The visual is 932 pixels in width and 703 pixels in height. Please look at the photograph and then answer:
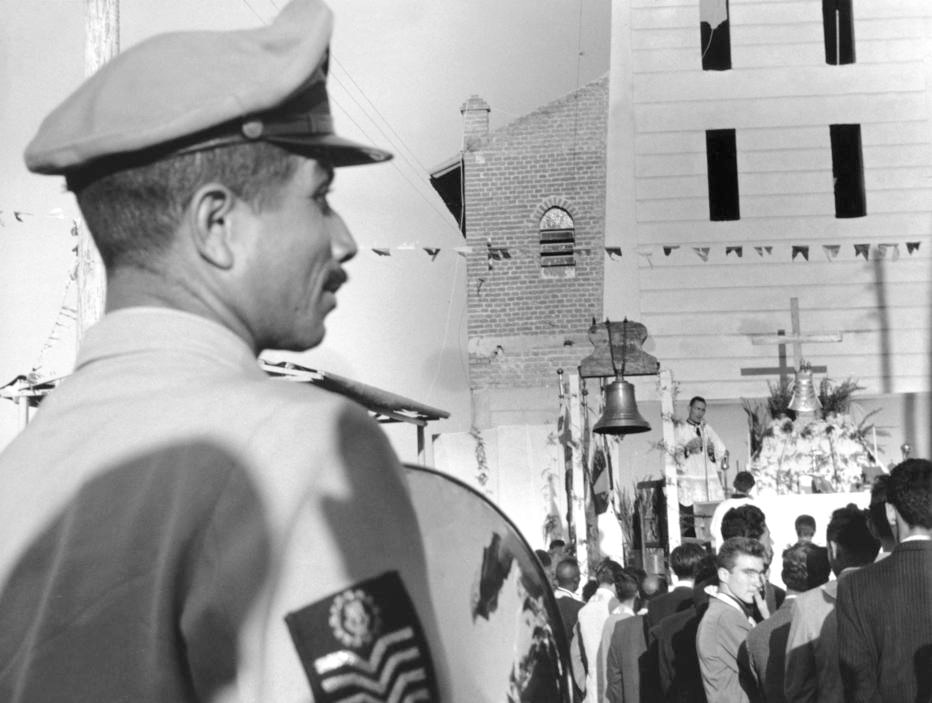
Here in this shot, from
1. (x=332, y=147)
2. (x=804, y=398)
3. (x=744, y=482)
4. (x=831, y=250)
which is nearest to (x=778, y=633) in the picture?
(x=332, y=147)

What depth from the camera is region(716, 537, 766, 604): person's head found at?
6.52m

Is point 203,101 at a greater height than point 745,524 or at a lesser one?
greater

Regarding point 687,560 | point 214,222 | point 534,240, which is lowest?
point 687,560

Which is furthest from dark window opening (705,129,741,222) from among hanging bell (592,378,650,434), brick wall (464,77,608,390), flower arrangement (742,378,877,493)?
flower arrangement (742,378,877,493)

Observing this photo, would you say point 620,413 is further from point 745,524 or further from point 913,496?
point 913,496

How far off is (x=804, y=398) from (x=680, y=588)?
6.75 meters

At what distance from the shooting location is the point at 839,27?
735 inches

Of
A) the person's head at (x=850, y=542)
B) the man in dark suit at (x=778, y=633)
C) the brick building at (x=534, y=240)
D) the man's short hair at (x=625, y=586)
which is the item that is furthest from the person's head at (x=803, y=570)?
the brick building at (x=534, y=240)

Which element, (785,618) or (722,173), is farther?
(722,173)

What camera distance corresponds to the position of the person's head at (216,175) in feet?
3.34

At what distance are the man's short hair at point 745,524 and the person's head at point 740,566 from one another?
337 mm

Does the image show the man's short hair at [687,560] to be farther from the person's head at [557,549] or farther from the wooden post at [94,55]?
the person's head at [557,549]

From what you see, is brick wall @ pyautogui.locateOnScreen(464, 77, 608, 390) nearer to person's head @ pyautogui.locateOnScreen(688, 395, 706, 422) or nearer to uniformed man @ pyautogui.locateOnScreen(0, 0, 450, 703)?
person's head @ pyautogui.locateOnScreen(688, 395, 706, 422)

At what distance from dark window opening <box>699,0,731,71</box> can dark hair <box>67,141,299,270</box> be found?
1814cm
